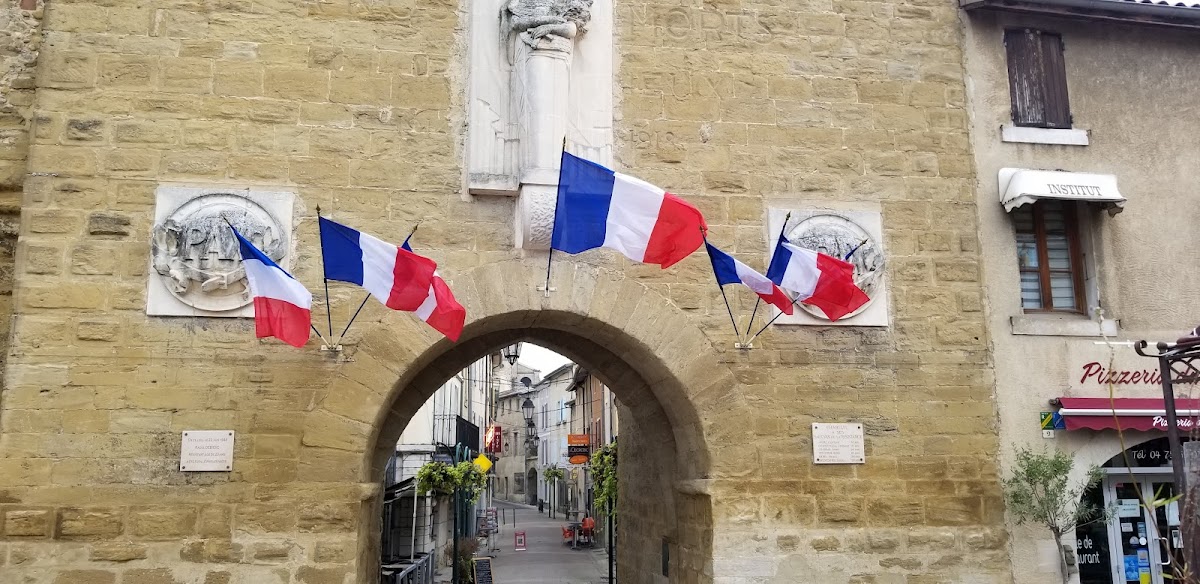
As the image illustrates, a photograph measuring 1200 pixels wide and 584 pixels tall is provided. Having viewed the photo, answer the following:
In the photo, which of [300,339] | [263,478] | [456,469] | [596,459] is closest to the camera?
[300,339]

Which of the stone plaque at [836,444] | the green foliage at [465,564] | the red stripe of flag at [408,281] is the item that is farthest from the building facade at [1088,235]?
the green foliage at [465,564]

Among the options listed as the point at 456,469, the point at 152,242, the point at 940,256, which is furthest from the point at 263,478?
the point at 456,469

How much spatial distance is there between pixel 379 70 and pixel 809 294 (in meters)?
3.13

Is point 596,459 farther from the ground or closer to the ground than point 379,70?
closer to the ground

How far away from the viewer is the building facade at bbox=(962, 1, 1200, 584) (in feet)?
21.7

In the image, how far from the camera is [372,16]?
6277 millimetres

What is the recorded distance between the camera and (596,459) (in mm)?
18438

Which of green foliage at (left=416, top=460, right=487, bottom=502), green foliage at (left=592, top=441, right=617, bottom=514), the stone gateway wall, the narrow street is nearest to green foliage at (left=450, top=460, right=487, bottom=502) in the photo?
green foliage at (left=416, top=460, right=487, bottom=502)

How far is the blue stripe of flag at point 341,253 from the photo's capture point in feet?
17.2

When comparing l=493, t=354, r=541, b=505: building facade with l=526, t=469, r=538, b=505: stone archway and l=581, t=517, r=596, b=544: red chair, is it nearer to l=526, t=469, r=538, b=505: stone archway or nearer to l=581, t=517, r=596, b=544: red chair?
l=526, t=469, r=538, b=505: stone archway

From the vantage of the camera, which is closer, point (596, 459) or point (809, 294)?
point (809, 294)

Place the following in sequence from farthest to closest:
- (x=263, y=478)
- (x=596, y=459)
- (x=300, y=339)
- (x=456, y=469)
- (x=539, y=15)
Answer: (x=596, y=459)
(x=456, y=469)
(x=539, y=15)
(x=263, y=478)
(x=300, y=339)

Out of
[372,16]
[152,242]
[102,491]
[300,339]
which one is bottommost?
[102,491]

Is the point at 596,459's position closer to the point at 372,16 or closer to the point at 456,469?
the point at 456,469
